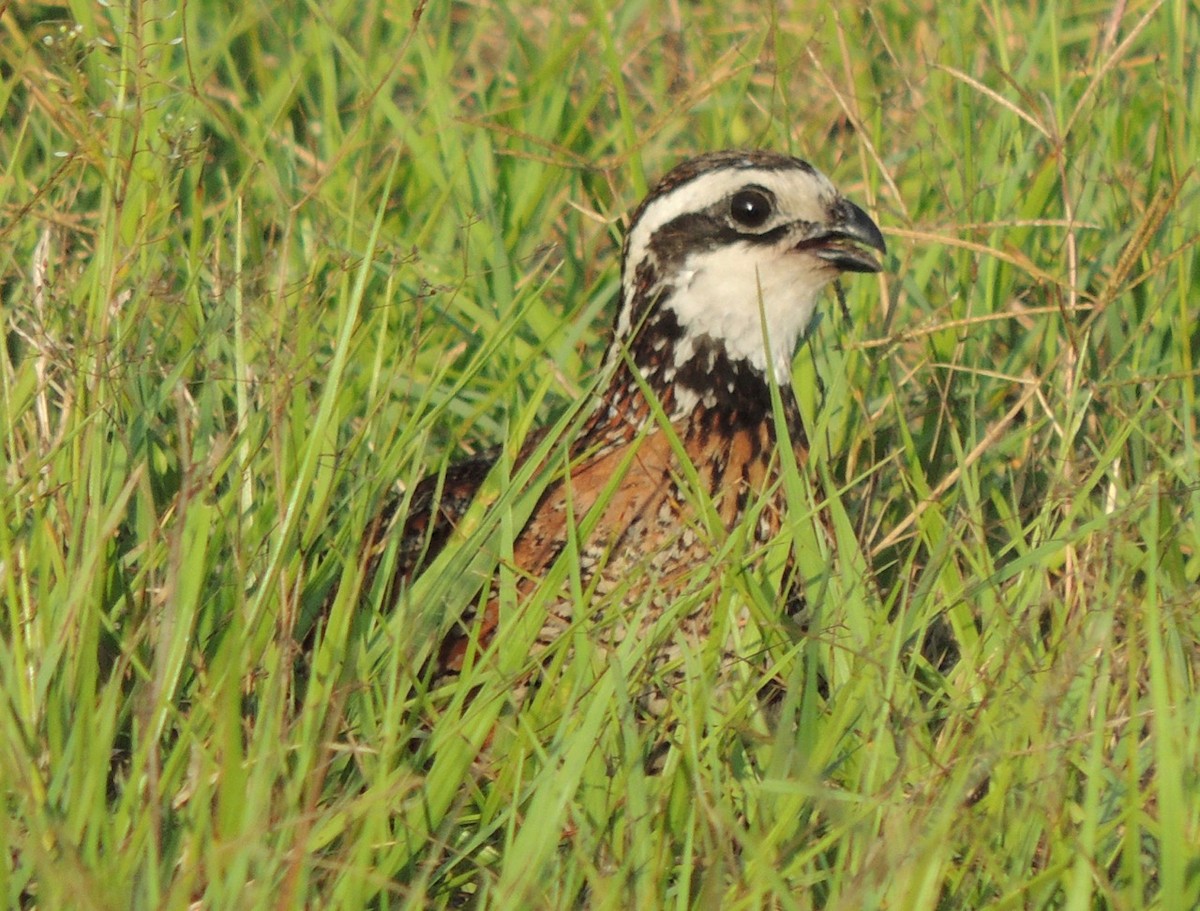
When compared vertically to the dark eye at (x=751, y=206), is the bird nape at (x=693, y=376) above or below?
below

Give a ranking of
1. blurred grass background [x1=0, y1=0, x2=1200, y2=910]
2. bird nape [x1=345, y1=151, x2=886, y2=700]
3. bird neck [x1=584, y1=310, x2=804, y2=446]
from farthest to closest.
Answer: bird neck [x1=584, y1=310, x2=804, y2=446]
bird nape [x1=345, y1=151, x2=886, y2=700]
blurred grass background [x1=0, y1=0, x2=1200, y2=910]

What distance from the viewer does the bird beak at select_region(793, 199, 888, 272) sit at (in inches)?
153

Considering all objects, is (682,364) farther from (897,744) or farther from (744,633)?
(897,744)

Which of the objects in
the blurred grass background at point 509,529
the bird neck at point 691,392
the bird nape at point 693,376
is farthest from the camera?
the bird neck at point 691,392

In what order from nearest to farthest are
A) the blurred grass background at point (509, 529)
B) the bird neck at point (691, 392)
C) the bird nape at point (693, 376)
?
the blurred grass background at point (509, 529)
the bird nape at point (693, 376)
the bird neck at point (691, 392)

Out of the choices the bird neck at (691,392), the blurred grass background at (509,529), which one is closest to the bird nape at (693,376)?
the bird neck at (691,392)

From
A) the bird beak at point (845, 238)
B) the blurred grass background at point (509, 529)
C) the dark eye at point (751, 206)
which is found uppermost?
the dark eye at point (751, 206)

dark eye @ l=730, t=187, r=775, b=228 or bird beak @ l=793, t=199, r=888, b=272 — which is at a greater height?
dark eye @ l=730, t=187, r=775, b=228

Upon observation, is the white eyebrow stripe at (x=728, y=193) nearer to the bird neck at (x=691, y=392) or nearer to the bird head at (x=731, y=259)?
the bird head at (x=731, y=259)

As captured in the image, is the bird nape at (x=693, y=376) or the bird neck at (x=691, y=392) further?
the bird neck at (x=691, y=392)

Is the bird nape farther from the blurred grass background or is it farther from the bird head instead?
the blurred grass background

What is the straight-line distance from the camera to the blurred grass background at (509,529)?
2.73 meters

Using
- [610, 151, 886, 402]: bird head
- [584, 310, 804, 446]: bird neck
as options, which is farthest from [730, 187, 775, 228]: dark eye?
[584, 310, 804, 446]: bird neck

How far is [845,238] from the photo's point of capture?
3.96 meters
